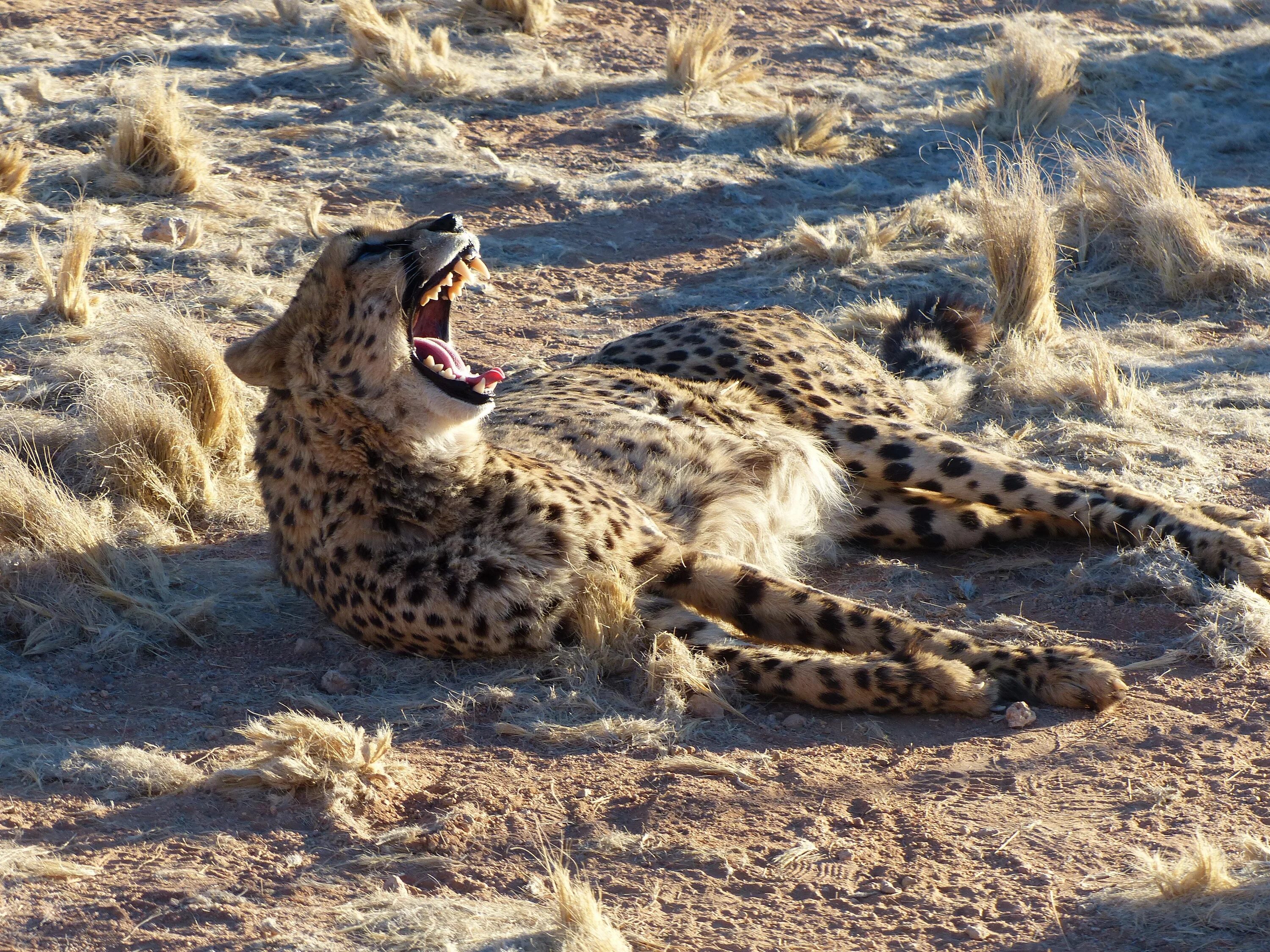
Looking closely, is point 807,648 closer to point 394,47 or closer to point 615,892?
point 615,892

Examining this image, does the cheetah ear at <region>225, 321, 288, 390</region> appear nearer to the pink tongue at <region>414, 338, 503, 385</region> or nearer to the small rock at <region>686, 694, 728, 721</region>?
the pink tongue at <region>414, 338, 503, 385</region>

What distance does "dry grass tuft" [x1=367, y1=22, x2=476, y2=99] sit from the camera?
31.0ft

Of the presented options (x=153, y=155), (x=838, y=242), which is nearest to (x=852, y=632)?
(x=838, y=242)

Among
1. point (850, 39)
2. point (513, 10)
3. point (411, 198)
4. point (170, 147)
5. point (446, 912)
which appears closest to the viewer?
point (446, 912)

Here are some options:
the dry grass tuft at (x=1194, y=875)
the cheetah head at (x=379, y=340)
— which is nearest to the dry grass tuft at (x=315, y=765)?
the cheetah head at (x=379, y=340)

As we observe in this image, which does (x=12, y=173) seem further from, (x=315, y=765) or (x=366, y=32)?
(x=315, y=765)

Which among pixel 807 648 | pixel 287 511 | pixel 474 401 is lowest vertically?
pixel 807 648

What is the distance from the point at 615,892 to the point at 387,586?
1.22 metres

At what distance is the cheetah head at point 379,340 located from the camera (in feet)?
12.3

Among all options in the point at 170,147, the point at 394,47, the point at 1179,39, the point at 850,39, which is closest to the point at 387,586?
the point at 170,147

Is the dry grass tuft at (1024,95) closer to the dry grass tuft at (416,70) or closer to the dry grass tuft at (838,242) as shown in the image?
the dry grass tuft at (838,242)

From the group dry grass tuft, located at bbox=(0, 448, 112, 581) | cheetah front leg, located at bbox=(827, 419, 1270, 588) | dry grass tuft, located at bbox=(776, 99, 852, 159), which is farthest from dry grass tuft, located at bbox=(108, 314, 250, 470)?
dry grass tuft, located at bbox=(776, 99, 852, 159)

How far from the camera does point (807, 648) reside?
3928mm

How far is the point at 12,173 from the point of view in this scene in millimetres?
7449
